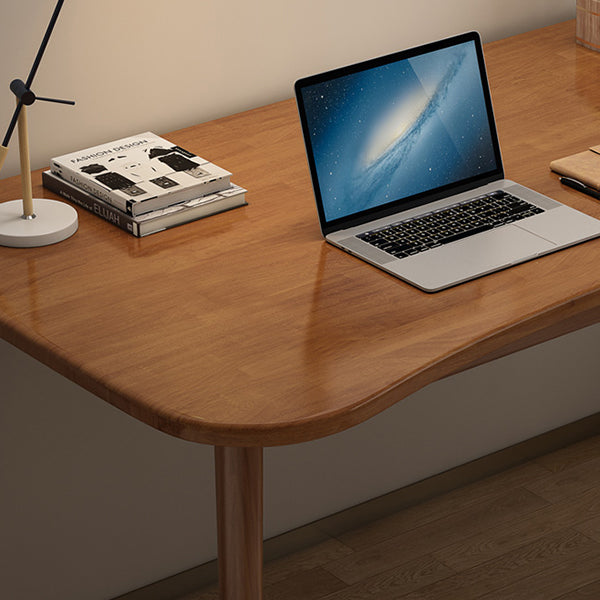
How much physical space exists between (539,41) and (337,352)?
116 centimetres

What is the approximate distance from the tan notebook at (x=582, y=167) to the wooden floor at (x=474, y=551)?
87 centimetres

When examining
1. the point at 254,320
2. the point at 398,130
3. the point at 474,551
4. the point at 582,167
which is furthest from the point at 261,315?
the point at 474,551

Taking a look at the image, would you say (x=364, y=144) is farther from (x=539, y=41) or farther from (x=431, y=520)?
(x=431, y=520)

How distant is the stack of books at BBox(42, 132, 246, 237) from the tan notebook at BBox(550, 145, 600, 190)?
18.6 inches

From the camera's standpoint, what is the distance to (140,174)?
67.3 inches

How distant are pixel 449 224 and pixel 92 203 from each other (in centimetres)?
50

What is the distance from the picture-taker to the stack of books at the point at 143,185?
165 centimetres

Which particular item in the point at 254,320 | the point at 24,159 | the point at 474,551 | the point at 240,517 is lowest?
the point at 474,551

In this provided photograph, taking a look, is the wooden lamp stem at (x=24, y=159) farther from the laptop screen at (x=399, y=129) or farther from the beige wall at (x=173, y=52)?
the laptop screen at (x=399, y=129)

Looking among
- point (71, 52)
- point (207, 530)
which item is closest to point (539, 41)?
point (71, 52)

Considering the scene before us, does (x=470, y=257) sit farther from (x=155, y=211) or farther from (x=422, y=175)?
(x=155, y=211)

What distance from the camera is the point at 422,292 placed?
150 cm

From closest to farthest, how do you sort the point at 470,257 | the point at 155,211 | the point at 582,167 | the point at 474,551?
the point at 470,257, the point at 155,211, the point at 582,167, the point at 474,551

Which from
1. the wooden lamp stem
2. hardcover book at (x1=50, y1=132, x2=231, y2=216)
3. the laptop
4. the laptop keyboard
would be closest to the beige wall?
hardcover book at (x1=50, y1=132, x2=231, y2=216)
